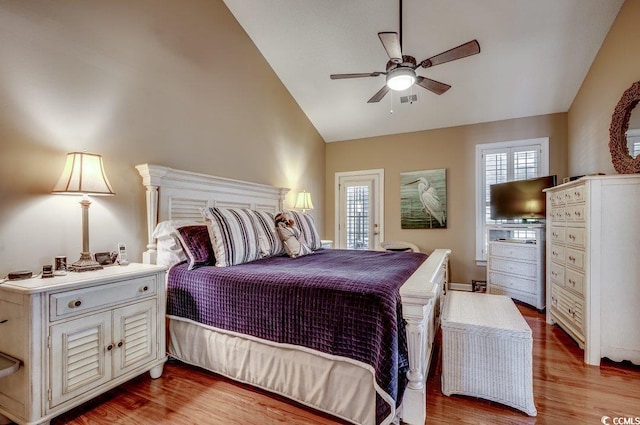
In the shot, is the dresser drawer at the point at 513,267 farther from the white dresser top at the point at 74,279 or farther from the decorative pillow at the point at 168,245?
the white dresser top at the point at 74,279

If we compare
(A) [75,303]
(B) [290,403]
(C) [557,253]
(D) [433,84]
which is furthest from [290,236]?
(C) [557,253]

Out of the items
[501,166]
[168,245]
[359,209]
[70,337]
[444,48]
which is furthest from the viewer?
[359,209]

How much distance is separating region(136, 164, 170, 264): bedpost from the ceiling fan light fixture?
2.09m

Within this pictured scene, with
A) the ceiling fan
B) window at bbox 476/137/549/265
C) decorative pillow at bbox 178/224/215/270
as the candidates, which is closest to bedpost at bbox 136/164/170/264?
decorative pillow at bbox 178/224/215/270

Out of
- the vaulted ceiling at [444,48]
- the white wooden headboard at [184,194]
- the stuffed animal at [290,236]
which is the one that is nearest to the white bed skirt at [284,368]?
the white wooden headboard at [184,194]

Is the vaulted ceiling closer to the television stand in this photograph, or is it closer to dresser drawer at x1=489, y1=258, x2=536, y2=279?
the television stand

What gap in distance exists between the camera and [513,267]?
149 inches

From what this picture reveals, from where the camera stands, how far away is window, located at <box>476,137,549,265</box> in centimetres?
416

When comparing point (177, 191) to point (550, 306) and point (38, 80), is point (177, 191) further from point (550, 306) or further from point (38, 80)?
point (550, 306)

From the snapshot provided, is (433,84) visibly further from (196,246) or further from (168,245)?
(168,245)

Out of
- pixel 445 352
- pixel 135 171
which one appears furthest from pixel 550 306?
pixel 135 171

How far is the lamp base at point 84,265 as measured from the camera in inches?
72.7

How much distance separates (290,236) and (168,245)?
1.03m

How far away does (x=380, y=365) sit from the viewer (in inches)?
54.6
